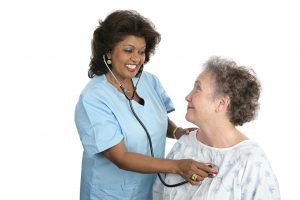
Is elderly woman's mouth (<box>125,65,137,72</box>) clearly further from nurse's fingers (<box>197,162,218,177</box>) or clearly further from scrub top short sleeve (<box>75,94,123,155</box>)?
nurse's fingers (<box>197,162,218,177</box>)

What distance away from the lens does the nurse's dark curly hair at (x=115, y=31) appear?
1.77m

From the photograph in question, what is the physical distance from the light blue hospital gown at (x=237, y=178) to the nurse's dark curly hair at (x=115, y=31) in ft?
2.66

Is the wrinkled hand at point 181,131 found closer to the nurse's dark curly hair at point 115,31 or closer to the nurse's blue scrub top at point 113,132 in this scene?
the nurse's blue scrub top at point 113,132

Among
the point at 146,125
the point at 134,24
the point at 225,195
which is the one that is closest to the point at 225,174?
the point at 225,195

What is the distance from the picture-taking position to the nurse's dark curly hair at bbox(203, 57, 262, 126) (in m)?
1.53

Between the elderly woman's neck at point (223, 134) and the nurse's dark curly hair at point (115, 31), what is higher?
the nurse's dark curly hair at point (115, 31)

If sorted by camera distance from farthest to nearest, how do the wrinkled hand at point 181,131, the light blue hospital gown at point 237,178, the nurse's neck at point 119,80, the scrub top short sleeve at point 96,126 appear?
the wrinkled hand at point 181,131 → the nurse's neck at point 119,80 → the scrub top short sleeve at point 96,126 → the light blue hospital gown at point 237,178

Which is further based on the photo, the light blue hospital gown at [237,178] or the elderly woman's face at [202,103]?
the elderly woman's face at [202,103]

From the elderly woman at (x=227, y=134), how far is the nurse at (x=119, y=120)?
0.25m

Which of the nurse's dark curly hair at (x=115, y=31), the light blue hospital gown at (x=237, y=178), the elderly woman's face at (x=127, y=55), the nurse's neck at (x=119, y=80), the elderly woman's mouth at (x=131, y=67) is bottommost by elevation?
the light blue hospital gown at (x=237, y=178)

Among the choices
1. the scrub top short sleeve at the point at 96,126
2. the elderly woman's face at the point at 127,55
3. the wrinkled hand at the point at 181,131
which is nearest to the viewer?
the scrub top short sleeve at the point at 96,126

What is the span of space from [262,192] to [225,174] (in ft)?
0.62

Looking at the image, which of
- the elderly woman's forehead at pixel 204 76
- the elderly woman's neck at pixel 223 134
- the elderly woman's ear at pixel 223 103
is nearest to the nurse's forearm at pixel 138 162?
the elderly woman's neck at pixel 223 134

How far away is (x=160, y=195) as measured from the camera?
1838 millimetres
